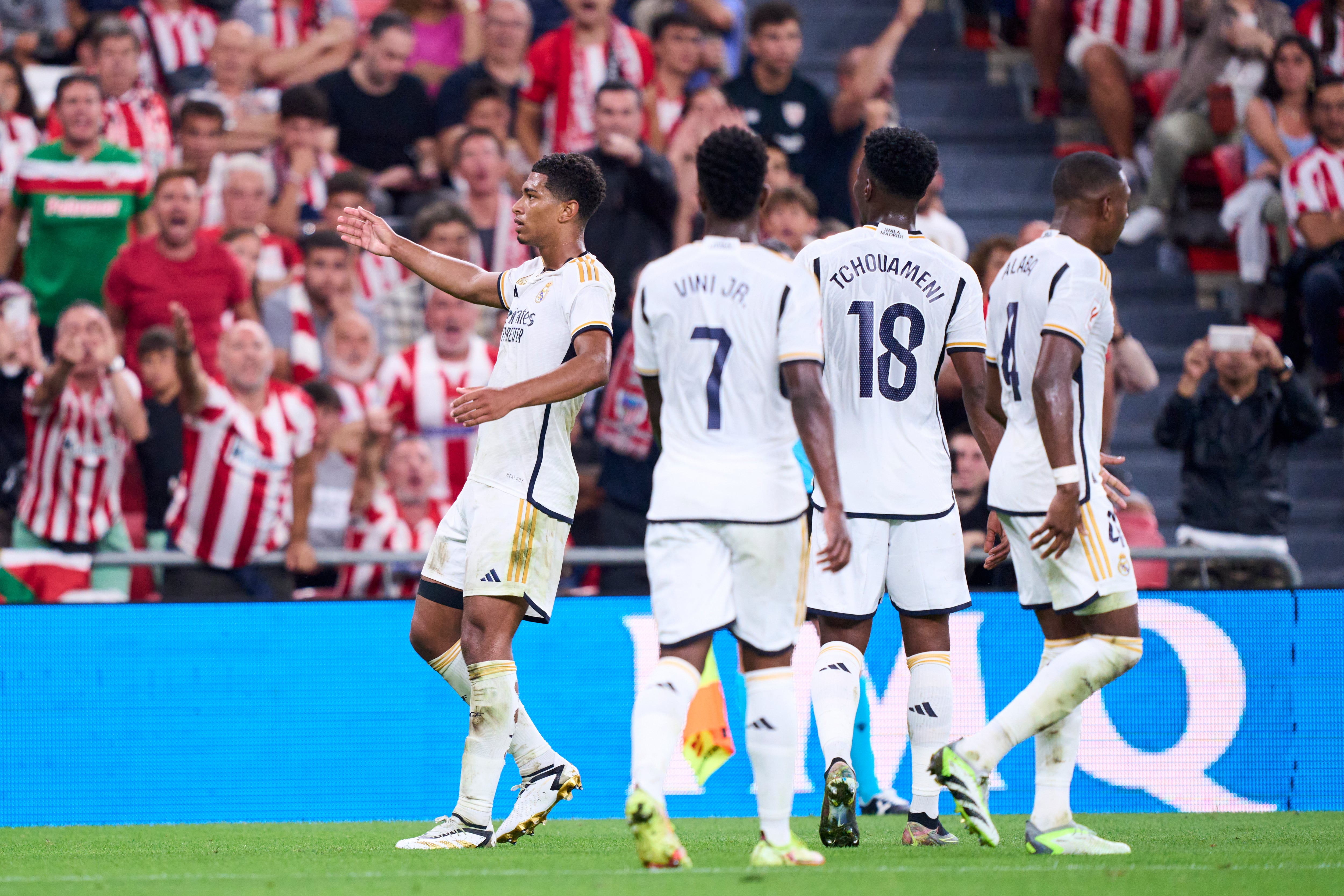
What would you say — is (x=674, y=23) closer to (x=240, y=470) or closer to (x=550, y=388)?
(x=240, y=470)

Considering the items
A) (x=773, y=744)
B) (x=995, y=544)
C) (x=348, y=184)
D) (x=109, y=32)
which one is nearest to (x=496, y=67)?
(x=348, y=184)

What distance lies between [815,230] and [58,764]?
5.22 m

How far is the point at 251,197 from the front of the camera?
1151 cm

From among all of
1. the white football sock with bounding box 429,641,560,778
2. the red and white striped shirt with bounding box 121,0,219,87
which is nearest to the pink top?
the red and white striped shirt with bounding box 121,0,219,87

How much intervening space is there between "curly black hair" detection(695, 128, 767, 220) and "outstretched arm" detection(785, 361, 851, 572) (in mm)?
568

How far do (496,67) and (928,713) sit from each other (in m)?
7.76

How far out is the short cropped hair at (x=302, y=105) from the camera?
1193cm

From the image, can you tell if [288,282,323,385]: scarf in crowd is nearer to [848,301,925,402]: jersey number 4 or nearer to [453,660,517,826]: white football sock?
[453,660,517,826]: white football sock

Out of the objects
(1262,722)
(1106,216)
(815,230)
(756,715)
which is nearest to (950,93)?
(815,230)

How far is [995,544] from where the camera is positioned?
6641 millimetres

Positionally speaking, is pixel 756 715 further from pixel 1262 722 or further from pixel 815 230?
pixel 815 230

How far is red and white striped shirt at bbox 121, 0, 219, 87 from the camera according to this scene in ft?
43.7

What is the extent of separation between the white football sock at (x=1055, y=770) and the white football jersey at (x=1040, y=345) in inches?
24.0

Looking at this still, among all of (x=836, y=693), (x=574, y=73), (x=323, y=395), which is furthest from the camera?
(x=574, y=73)
